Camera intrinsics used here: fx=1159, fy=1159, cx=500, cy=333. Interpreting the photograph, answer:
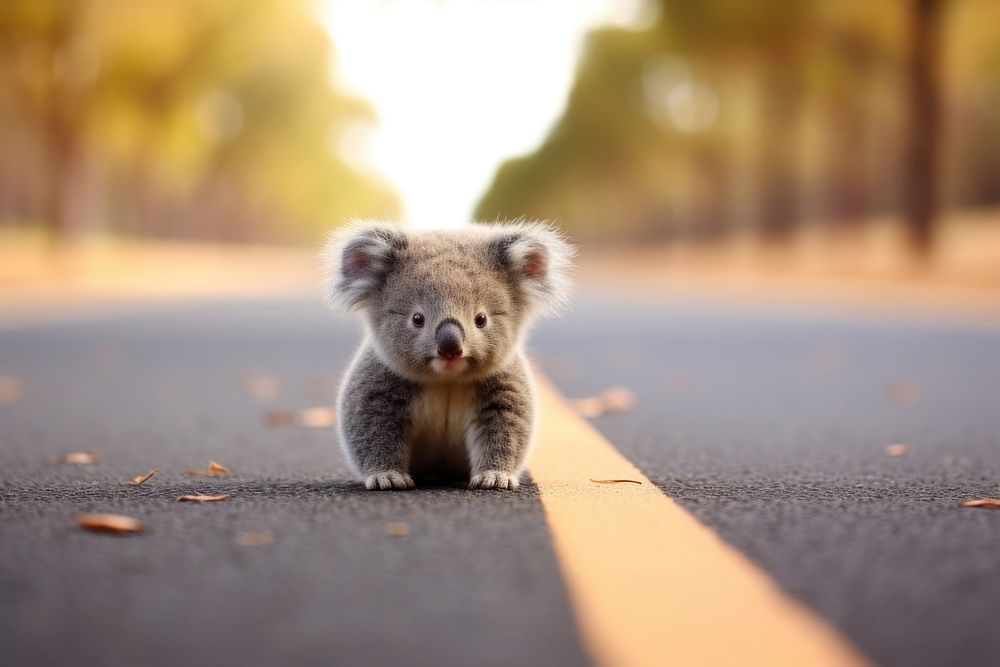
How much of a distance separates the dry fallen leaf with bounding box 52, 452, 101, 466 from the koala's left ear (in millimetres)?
2128

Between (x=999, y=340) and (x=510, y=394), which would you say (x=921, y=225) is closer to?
(x=999, y=340)

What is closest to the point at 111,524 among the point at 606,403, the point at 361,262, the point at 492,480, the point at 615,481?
the point at 492,480

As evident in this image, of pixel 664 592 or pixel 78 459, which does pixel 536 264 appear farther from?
pixel 78 459

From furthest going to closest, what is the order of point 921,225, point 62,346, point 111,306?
1. point 921,225
2. point 111,306
3. point 62,346

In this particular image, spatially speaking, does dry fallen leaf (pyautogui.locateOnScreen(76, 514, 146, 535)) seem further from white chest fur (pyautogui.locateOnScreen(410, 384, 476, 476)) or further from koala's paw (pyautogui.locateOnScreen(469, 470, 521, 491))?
koala's paw (pyautogui.locateOnScreen(469, 470, 521, 491))

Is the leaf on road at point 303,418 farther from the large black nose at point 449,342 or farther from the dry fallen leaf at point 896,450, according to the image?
the dry fallen leaf at point 896,450

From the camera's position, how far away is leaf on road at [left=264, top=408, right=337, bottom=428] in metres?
6.89

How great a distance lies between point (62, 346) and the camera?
12.7m

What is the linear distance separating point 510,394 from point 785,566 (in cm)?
157

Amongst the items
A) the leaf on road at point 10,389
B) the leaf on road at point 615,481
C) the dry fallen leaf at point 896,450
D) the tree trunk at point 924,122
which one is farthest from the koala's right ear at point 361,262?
the tree trunk at point 924,122

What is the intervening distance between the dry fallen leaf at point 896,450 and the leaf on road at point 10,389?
5.65 meters

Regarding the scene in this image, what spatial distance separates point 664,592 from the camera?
289 centimetres

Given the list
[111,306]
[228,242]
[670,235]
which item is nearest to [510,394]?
[111,306]

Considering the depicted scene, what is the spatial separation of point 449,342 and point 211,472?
4.81ft
